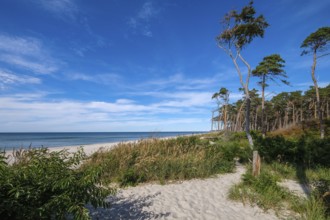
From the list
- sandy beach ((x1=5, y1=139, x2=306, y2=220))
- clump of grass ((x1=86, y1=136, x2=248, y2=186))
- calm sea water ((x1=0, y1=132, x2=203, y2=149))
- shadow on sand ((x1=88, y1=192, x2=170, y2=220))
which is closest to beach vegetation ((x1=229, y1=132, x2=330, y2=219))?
sandy beach ((x1=5, y1=139, x2=306, y2=220))

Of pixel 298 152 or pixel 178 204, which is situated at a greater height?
pixel 298 152

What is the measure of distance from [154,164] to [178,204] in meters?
2.58

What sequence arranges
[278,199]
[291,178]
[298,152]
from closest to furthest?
[278,199], [291,178], [298,152]

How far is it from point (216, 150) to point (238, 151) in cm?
127

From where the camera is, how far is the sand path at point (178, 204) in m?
4.50

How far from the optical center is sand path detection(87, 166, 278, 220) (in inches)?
177

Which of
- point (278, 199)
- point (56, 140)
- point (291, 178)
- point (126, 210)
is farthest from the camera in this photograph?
point (56, 140)

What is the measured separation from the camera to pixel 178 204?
5129 mm

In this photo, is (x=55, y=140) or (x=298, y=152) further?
(x=55, y=140)

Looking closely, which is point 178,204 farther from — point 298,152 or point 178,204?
point 298,152

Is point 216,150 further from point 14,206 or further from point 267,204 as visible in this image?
point 14,206

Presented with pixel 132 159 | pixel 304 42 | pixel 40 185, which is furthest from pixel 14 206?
pixel 304 42

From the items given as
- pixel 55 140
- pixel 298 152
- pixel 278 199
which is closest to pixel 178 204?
pixel 278 199

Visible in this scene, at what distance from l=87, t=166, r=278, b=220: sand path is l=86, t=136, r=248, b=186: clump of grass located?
53 cm
